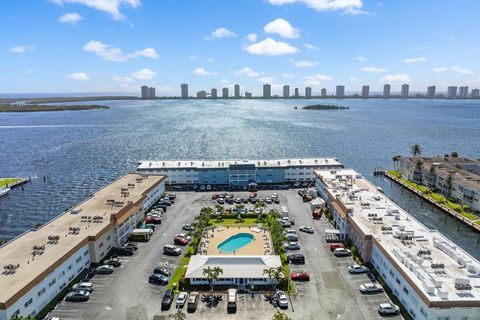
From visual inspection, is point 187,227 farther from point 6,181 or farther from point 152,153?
point 152,153

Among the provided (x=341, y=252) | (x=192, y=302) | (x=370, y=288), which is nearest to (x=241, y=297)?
(x=192, y=302)

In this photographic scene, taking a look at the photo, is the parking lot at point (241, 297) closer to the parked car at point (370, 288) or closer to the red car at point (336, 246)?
the parked car at point (370, 288)

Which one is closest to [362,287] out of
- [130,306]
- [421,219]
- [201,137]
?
[130,306]

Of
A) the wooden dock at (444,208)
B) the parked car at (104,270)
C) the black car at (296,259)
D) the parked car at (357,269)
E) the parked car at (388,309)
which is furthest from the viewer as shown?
the wooden dock at (444,208)

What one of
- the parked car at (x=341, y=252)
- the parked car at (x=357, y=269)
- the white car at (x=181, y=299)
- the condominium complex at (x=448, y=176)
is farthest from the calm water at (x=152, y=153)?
the white car at (x=181, y=299)

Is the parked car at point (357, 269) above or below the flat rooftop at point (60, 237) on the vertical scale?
below
